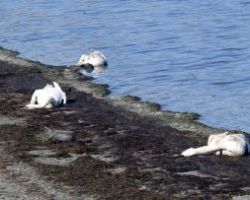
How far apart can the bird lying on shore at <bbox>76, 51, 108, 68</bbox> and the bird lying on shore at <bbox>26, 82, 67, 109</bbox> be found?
260 inches

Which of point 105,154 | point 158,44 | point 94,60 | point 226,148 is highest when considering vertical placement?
point 226,148

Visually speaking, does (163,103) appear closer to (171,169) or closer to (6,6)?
(171,169)

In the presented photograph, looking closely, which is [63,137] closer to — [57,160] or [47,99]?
[57,160]

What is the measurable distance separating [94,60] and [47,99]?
7532 mm

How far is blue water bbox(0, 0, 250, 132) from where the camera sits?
26.3m

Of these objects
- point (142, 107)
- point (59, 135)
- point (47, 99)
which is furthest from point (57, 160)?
point (142, 107)

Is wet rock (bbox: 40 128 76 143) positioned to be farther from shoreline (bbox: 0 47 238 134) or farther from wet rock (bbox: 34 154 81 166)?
shoreline (bbox: 0 47 238 134)

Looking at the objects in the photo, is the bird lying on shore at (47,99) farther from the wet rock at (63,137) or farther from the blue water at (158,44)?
the wet rock at (63,137)

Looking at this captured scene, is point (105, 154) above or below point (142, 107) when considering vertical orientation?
above

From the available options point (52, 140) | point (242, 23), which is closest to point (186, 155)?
point (52, 140)

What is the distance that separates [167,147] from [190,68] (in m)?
11.3

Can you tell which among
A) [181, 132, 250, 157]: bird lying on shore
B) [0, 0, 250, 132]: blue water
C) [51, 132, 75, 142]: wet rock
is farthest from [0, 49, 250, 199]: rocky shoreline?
[0, 0, 250, 132]: blue water

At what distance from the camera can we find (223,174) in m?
17.3

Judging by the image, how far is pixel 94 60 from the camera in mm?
30453
